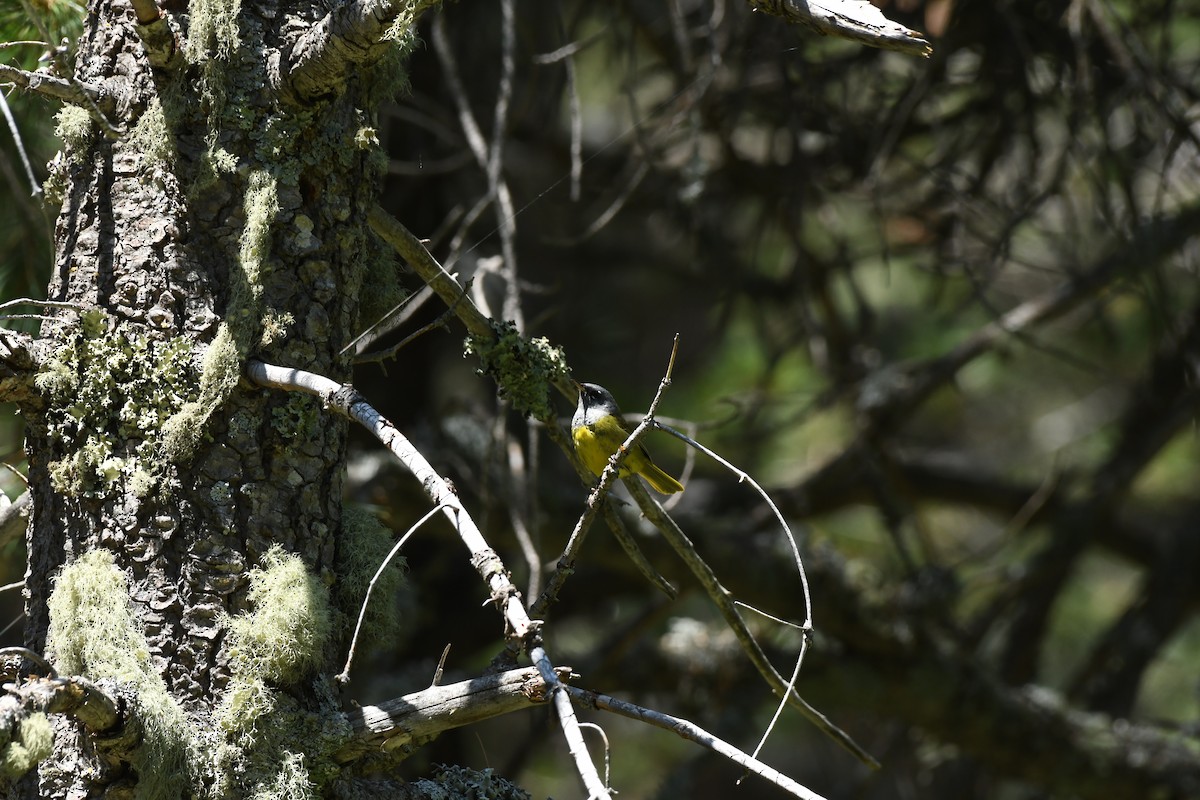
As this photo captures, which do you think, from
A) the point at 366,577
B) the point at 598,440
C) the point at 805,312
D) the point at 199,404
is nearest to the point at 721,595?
the point at 366,577

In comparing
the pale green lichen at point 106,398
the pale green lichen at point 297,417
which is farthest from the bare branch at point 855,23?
the pale green lichen at point 106,398

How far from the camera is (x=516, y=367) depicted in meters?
2.03

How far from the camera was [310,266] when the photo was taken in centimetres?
196

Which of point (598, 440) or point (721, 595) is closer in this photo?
point (721, 595)

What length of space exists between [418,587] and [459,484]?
47 cm

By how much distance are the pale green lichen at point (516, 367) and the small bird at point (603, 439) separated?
147 cm

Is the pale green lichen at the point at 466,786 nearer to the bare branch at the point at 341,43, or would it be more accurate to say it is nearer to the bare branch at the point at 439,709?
the bare branch at the point at 439,709

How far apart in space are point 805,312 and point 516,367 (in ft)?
8.23

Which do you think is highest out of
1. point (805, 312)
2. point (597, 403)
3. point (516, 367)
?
point (805, 312)

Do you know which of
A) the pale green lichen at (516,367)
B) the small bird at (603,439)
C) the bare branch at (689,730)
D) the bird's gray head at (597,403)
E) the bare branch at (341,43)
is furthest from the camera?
the bird's gray head at (597,403)

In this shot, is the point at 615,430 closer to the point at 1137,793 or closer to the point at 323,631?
the point at 323,631

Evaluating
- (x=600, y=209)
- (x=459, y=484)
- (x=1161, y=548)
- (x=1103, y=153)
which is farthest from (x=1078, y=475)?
(x=459, y=484)

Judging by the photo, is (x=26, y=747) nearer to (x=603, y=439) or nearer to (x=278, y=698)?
(x=278, y=698)

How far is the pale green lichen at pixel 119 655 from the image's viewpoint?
164 centimetres
